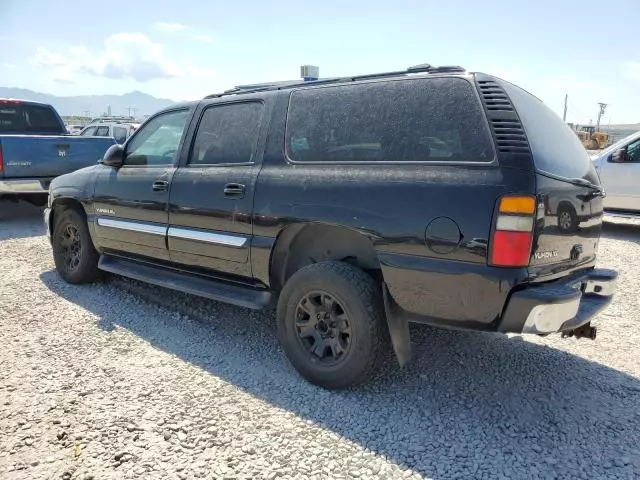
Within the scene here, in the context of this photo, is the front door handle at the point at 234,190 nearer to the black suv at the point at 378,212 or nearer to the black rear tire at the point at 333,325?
the black suv at the point at 378,212

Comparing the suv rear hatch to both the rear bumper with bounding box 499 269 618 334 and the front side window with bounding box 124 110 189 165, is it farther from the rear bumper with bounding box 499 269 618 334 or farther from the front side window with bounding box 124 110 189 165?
the front side window with bounding box 124 110 189 165

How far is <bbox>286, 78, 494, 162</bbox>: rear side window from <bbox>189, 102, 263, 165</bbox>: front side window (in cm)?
36

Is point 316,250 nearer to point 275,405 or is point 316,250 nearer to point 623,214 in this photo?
point 275,405

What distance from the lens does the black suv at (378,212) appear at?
2.58m

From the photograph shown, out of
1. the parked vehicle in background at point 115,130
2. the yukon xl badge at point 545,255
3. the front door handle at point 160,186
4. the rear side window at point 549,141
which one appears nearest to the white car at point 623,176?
the rear side window at point 549,141

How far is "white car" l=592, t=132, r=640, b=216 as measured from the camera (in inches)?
333

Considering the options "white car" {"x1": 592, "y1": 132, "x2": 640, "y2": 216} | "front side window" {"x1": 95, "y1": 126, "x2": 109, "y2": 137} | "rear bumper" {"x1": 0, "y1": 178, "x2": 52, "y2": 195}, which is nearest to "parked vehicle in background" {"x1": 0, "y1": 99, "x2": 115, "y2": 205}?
"rear bumper" {"x1": 0, "y1": 178, "x2": 52, "y2": 195}

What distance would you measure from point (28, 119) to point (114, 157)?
23.4 ft

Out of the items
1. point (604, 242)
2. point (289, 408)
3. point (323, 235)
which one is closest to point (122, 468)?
point (289, 408)

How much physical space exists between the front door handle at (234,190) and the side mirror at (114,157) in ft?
5.20

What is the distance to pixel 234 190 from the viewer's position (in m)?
3.57

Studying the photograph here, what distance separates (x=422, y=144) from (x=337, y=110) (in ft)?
2.24

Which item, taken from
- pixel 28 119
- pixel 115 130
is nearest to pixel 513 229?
pixel 28 119

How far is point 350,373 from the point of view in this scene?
303cm
